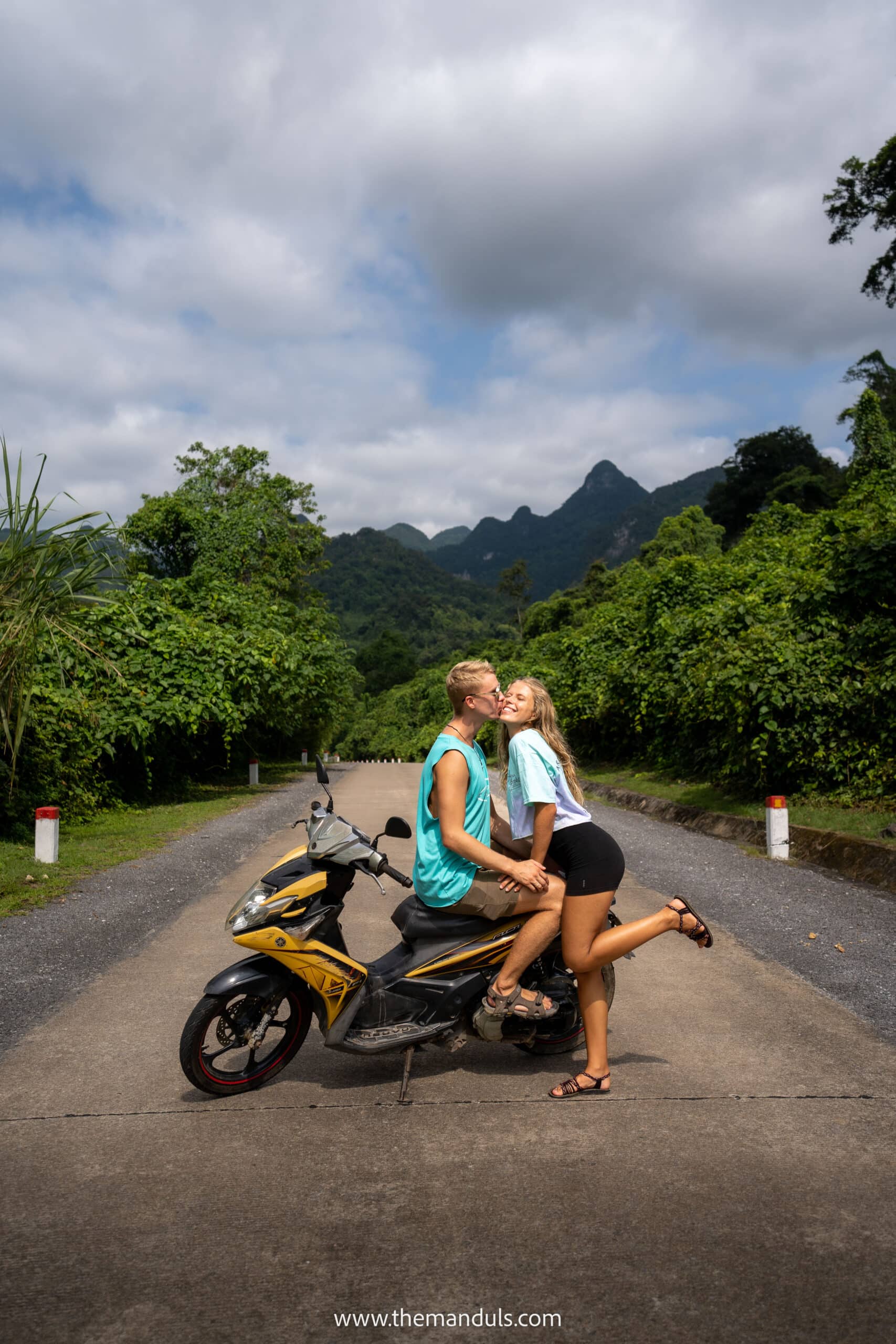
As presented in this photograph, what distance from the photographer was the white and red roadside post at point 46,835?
10.2 meters

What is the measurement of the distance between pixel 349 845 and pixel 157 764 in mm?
16456

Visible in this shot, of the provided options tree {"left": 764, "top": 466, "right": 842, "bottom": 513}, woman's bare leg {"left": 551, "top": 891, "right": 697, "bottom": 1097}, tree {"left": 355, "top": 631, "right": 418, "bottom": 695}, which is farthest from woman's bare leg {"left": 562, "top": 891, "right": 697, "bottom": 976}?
tree {"left": 355, "top": 631, "right": 418, "bottom": 695}

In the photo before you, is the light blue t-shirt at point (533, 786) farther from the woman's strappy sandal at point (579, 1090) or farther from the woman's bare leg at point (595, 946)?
the woman's strappy sandal at point (579, 1090)

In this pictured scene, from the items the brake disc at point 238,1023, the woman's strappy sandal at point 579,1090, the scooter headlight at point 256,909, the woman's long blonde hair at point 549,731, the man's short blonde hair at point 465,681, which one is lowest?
the woman's strappy sandal at point 579,1090

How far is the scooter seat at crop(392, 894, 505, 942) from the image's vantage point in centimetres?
438

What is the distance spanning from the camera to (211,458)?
4412 cm

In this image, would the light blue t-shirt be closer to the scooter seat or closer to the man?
the man

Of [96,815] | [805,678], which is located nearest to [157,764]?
[96,815]

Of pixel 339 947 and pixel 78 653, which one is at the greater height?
pixel 78 653

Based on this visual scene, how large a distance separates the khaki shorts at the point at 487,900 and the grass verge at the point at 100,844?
17.2 ft

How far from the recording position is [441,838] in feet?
14.1

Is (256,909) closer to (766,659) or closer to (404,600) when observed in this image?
(766,659)

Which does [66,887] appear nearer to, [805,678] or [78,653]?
[78,653]

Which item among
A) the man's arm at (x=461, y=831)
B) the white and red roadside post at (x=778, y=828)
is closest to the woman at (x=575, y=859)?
the man's arm at (x=461, y=831)
